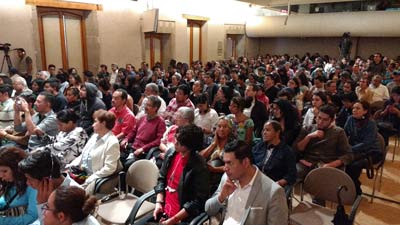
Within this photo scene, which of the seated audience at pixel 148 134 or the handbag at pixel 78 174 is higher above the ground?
the seated audience at pixel 148 134

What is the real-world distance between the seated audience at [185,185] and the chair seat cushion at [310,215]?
2.38 ft

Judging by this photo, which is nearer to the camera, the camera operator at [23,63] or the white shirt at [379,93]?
the white shirt at [379,93]

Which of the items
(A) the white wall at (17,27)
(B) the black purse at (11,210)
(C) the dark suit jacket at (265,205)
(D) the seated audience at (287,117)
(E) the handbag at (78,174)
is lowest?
(E) the handbag at (78,174)

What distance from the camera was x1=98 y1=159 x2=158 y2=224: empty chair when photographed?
2352mm

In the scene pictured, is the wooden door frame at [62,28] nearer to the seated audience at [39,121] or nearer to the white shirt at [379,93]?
the seated audience at [39,121]

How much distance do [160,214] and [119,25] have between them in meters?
7.87

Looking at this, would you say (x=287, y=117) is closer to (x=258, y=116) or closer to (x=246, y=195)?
(x=258, y=116)

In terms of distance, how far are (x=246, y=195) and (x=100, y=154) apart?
4.87ft

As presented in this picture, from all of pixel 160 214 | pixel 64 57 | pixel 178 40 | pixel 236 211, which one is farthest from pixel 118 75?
pixel 236 211

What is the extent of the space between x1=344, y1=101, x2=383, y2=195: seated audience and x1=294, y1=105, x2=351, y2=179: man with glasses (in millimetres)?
383

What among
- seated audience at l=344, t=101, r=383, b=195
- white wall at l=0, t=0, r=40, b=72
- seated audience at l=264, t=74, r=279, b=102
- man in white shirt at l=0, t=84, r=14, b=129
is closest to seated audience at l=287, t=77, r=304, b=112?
seated audience at l=264, t=74, r=279, b=102

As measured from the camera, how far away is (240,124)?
3.38 meters

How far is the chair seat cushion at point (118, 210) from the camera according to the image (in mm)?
2326

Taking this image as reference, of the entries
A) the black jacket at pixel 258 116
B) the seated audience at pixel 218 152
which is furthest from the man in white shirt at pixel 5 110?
the black jacket at pixel 258 116
